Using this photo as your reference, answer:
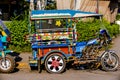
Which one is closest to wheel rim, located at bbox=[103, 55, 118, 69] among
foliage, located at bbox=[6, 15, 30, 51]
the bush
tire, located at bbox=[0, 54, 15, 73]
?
tire, located at bbox=[0, 54, 15, 73]

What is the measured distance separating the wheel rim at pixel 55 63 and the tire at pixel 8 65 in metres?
1.04

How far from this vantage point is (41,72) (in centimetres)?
1177

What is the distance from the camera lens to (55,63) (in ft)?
37.6

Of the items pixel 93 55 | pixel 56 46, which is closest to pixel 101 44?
pixel 93 55

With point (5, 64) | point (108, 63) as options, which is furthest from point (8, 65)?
point (108, 63)

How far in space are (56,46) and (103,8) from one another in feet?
30.5

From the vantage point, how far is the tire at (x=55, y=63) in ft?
37.5

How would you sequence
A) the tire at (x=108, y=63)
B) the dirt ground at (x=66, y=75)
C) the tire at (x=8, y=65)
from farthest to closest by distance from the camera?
the tire at (x=108, y=63)
the tire at (x=8, y=65)
the dirt ground at (x=66, y=75)

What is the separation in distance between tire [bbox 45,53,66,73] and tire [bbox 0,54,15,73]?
990 mm

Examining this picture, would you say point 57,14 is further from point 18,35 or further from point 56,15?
point 18,35

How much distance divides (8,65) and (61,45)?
1.63 meters

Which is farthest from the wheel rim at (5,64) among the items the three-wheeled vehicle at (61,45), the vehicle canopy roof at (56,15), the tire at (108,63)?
the tire at (108,63)

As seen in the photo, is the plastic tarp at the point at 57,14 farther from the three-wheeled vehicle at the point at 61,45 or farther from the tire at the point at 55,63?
the tire at the point at 55,63

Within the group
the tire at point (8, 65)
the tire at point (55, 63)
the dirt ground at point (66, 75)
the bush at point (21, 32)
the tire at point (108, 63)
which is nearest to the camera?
the dirt ground at point (66, 75)
